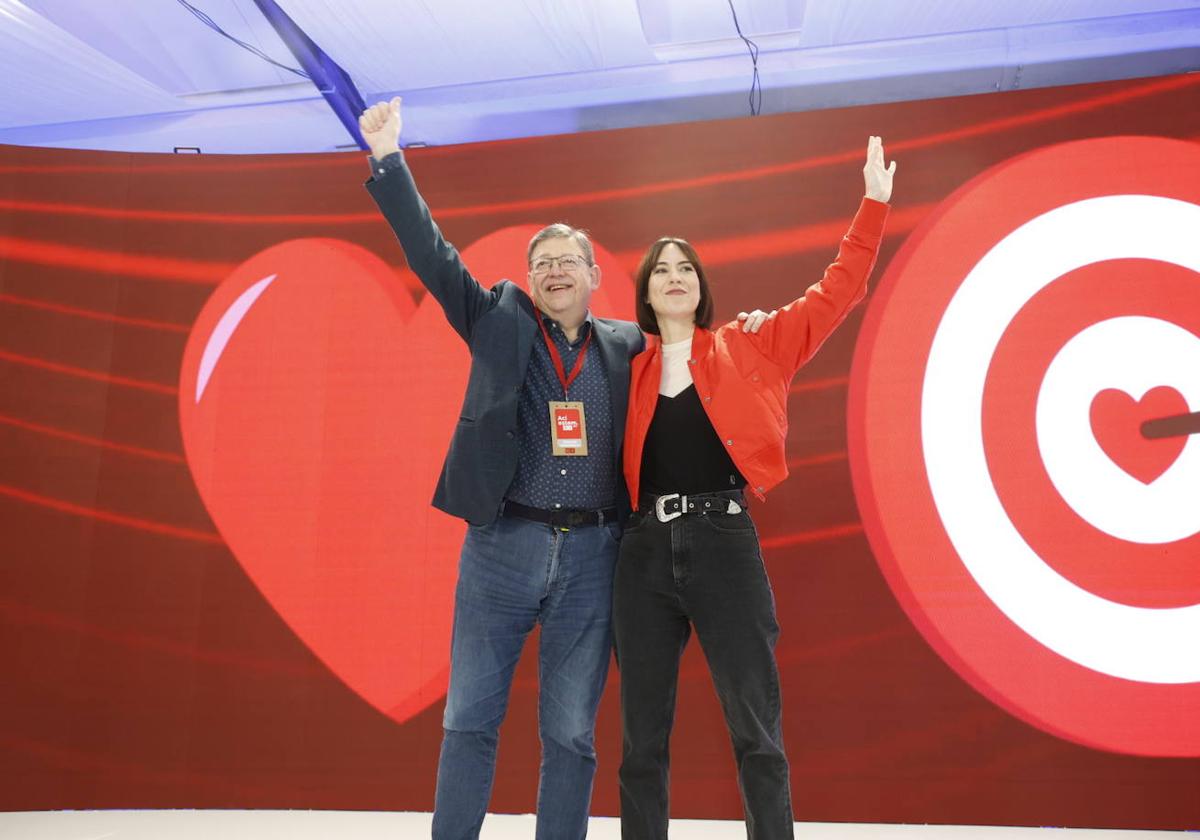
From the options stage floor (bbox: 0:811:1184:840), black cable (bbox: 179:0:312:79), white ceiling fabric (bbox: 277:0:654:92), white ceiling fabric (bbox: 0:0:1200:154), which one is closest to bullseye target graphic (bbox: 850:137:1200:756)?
stage floor (bbox: 0:811:1184:840)

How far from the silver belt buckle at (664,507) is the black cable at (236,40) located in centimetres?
260

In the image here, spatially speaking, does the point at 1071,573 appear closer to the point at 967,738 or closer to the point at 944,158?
the point at 967,738

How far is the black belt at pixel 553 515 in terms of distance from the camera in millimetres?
1822

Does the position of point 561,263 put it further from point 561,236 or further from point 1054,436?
point 1054,436

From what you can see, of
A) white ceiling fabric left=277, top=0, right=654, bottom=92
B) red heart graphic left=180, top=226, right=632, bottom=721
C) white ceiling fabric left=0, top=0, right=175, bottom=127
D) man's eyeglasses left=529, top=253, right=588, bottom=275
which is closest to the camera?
man's eyeglasses left=529, top=253, right=588, bottom=275

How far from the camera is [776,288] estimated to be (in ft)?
9.69

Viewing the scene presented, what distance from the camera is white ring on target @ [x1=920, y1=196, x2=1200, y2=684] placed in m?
2.62

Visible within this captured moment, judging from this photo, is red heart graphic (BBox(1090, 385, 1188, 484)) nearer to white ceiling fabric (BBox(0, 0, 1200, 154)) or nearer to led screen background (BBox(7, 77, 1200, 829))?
led screen background (BBox(7, 77, 1200, 829))

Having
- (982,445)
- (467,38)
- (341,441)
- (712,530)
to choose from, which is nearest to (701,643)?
(712,530)

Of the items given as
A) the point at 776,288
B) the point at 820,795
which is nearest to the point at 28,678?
the point at 820,795

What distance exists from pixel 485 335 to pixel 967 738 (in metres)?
2.05

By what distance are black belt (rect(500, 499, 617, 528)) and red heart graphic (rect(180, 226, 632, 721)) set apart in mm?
1172

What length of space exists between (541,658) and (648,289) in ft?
3.05

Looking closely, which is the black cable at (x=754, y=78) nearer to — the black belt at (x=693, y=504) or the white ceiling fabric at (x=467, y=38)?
the white ceiling fabric at (x=467, y=38)
